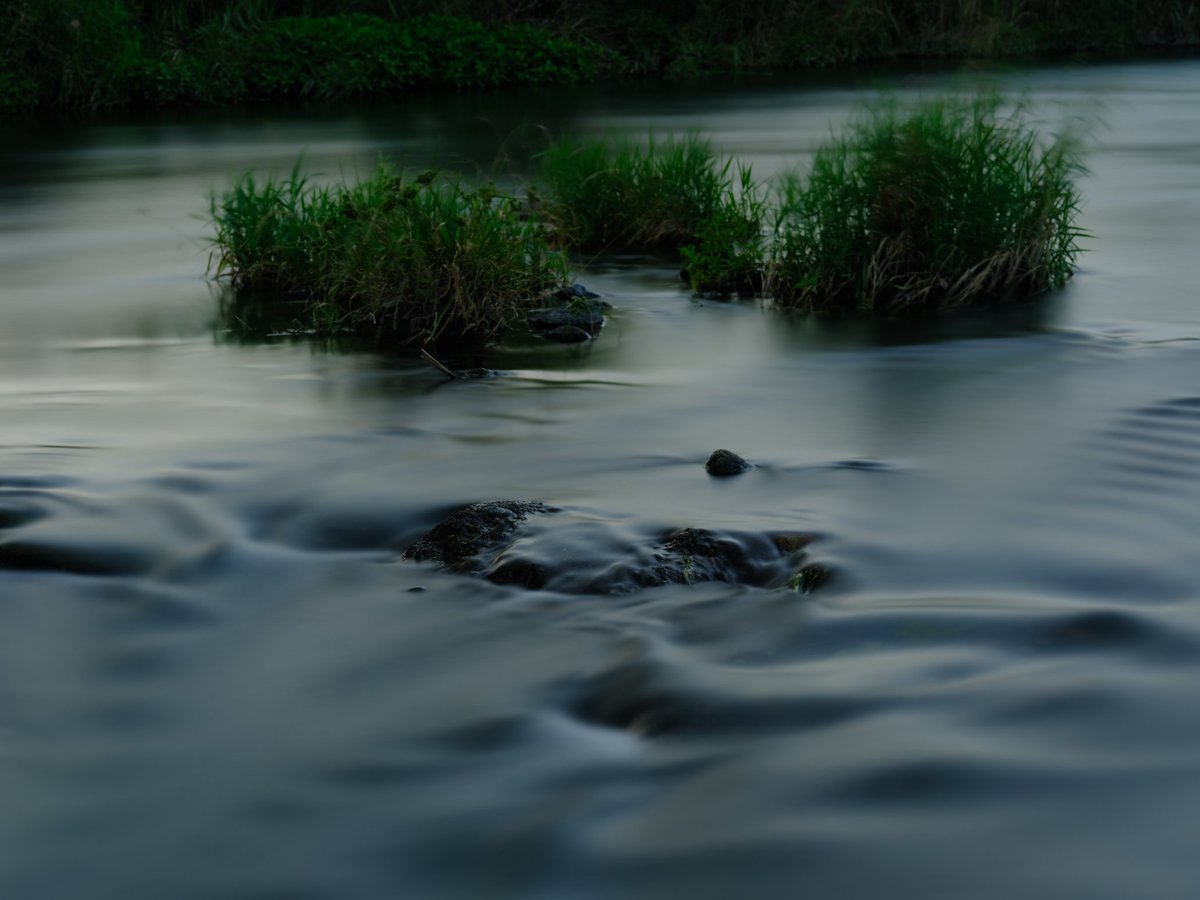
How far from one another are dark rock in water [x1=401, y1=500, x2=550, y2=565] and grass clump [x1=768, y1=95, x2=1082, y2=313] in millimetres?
3998

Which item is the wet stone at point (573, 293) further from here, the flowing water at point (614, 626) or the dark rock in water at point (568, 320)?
the flowing water at point (614, 626)

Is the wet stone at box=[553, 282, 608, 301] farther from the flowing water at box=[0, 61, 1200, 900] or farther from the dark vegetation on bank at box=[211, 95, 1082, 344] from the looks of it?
the flowing water at box=[0, 61, 1200, 900]

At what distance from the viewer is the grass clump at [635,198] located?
10227mm

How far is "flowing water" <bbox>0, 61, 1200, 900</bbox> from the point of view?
322 centimetres

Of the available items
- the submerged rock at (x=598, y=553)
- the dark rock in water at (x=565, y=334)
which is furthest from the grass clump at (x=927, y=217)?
the submerged rock at (x=598, y=553)

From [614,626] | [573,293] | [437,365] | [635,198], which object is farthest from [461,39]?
[614,626]

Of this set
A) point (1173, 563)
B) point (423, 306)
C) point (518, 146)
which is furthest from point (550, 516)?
point (518, 146)

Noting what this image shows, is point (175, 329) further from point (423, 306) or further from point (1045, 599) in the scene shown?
point (1045, 599)

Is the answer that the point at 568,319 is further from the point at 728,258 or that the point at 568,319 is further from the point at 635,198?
the point at 635,198

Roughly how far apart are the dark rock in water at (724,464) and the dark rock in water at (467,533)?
0.91 m

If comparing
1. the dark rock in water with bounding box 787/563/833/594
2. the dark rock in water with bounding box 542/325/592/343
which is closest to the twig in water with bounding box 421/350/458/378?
the dark rock in water with bounding box 542/325/592/343

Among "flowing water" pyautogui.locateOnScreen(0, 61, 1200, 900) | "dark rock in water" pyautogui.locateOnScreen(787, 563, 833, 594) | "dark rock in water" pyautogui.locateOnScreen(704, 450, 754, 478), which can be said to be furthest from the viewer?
"dark rock in water" pyautogui.locateOnScreen(704, 450, 754, 478)

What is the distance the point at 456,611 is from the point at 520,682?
20.1 inches

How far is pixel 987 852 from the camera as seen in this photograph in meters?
3.15
